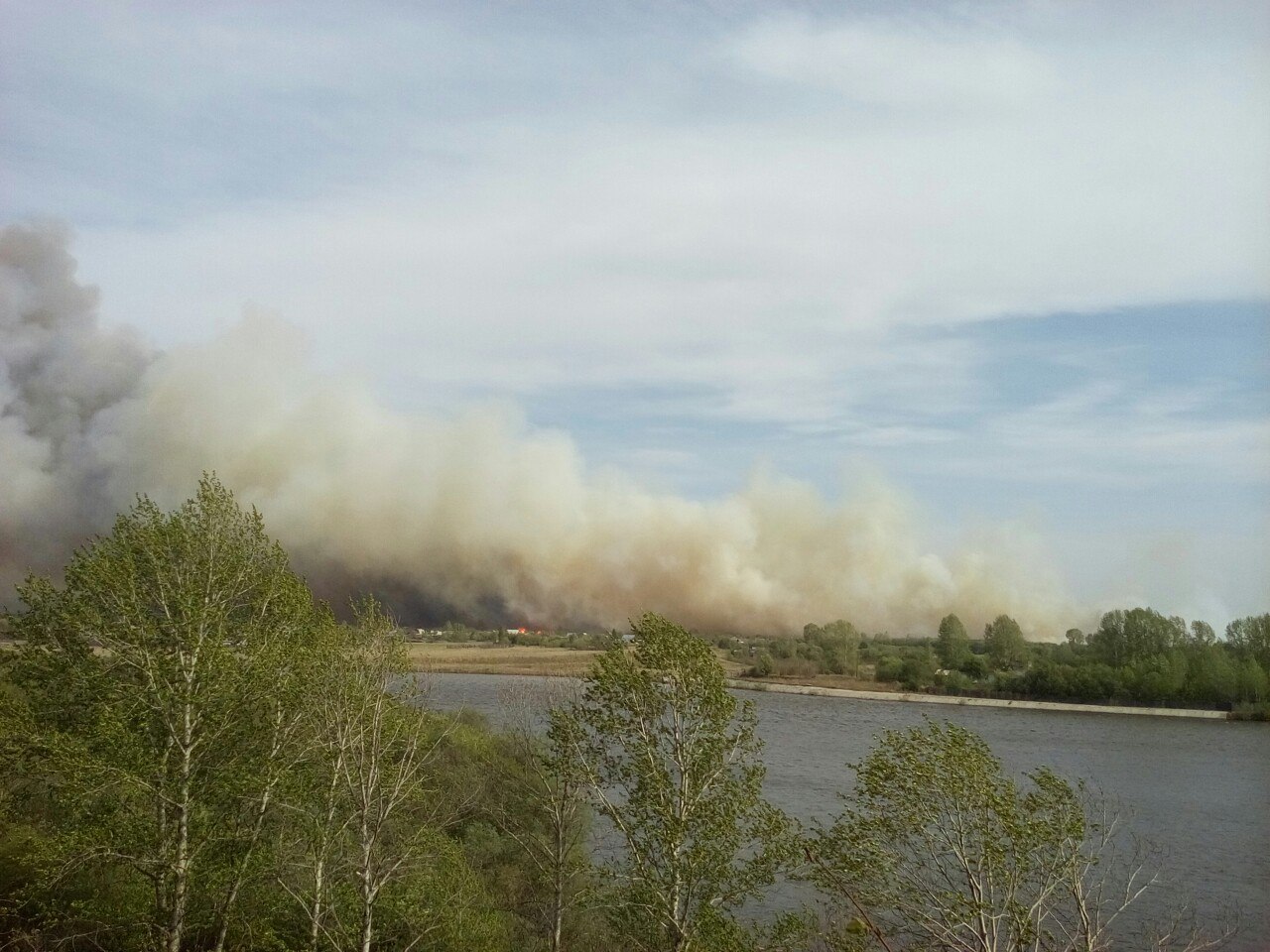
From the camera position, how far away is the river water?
3052 centimetres

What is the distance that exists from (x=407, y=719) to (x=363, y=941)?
4217 millimetres

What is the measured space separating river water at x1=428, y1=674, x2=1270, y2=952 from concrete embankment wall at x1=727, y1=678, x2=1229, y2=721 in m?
1.15

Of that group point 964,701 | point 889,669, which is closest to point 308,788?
point 964,701

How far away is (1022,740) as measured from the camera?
56.5 metres

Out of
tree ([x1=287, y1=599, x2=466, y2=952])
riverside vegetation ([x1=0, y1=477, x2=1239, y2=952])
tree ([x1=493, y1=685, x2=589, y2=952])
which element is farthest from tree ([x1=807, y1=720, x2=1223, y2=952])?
tree ([x1=287, y1=599, x2=466, y2=952])

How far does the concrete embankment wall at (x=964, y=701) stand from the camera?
6856 cm

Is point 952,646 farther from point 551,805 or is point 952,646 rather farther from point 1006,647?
point 551,805

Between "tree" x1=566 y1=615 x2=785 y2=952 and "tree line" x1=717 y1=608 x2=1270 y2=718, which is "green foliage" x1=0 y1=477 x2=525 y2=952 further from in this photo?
"tree line" x1=717 y1=608 x2=1270 y2=718

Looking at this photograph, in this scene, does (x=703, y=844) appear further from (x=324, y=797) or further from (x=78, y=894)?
(x=78, y=894)

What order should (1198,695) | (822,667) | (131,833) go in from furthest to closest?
(822,667) < (1198,695) < (131,833)

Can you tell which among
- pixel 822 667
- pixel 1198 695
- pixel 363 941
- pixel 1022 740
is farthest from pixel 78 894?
pixel 822 667

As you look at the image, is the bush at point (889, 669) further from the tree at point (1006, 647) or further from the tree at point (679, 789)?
the tree at point (679, 789)

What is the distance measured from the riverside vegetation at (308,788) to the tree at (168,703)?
1.9 inches

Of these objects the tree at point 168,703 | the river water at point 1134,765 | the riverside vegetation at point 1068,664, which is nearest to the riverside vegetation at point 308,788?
the tree at point 168,703
